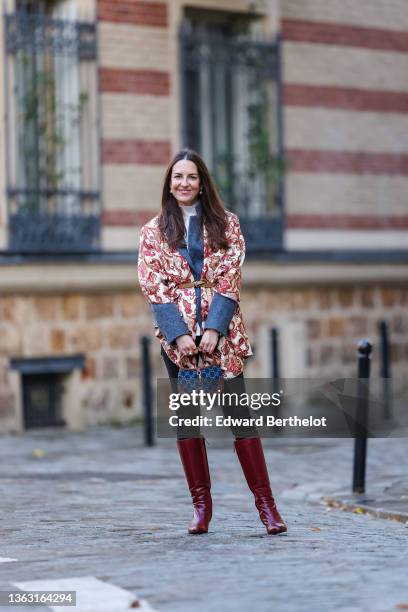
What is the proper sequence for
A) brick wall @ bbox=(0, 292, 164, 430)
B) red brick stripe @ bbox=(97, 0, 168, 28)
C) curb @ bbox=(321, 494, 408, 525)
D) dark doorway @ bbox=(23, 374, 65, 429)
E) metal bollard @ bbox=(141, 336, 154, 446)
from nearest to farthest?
curb @ bbox=(321, 494, 408, 525) < metal bollard @ bbox=(141, 336, 154, 446) < brick wall @ bbox=(0, 292, 164, 430) < dark doorway @ bbox=(23, 374, 65, 429) < red brick stripe @ bbox=(97, 0, 168, 28)

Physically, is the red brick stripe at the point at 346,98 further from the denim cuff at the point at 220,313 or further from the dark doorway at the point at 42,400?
the denim cuff at the point at 220,313

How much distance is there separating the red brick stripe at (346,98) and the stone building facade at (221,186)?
0.06ft

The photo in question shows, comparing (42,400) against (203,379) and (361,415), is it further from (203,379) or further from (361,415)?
(203,379)

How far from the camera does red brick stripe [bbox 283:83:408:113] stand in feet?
51.1

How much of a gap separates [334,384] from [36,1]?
7.69 meters

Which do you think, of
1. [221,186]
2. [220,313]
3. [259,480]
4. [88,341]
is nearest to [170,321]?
[220,313]

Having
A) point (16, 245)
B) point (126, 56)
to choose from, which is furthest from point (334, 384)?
point (126, 56)

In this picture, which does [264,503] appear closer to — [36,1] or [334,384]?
[334,384]

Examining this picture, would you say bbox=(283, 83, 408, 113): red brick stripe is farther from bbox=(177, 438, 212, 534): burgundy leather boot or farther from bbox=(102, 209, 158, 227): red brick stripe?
bbox=(177, 438, 212, 534): burgundy leather boot

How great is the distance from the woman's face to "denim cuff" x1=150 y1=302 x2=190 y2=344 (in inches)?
21.3

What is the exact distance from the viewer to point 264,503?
260 inches

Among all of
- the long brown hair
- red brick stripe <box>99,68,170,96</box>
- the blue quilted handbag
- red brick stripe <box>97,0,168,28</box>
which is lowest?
the blue quilted handbag

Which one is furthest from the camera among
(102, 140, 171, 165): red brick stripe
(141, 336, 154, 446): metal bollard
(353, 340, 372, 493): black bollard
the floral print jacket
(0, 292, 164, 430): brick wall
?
(102, 140, 171, 165): red brick stripe

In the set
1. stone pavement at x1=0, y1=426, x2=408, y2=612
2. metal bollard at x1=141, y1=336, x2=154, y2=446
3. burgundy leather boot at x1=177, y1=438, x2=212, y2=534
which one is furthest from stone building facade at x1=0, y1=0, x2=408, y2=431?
burgundy leather boot at x1=177, y1=438, x2=212, y2=534
